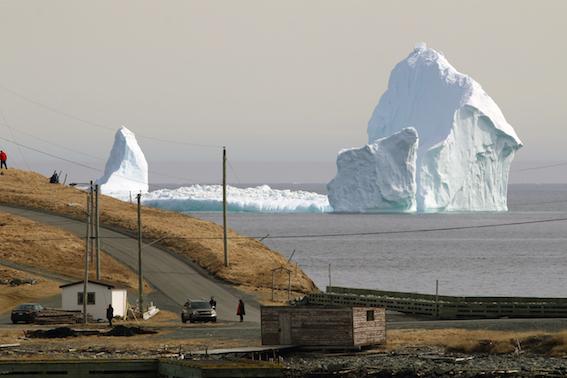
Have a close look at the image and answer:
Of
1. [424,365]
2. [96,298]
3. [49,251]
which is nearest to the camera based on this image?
[424,365]

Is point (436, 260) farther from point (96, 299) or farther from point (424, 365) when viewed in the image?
point (424, 365)

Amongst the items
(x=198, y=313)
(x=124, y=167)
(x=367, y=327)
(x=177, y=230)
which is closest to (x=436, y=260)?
(x=177, y=230)

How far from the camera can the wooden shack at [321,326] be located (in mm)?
46625

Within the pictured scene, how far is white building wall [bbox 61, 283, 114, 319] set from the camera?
65938 millimetres

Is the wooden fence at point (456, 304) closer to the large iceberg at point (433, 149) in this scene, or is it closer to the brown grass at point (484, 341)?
the brown grass at point (484, 341)

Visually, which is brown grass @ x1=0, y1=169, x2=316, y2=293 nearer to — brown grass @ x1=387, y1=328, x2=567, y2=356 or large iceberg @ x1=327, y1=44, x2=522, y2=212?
brown grass @ x1=387, y1=328, x2=567, y2=356

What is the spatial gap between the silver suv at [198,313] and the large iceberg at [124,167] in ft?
415

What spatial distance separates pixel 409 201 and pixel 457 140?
10213 mm

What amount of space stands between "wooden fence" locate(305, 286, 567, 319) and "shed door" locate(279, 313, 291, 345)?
16514mm

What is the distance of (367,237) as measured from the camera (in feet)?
594

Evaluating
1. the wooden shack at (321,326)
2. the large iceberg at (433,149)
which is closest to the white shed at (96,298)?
the wooden shack at (321,326)

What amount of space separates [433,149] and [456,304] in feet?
329

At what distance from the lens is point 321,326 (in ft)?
154

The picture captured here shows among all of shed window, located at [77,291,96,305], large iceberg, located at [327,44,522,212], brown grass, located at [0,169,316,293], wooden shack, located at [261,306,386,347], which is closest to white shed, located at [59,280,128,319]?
shed window, located at [77,291,96,305]
